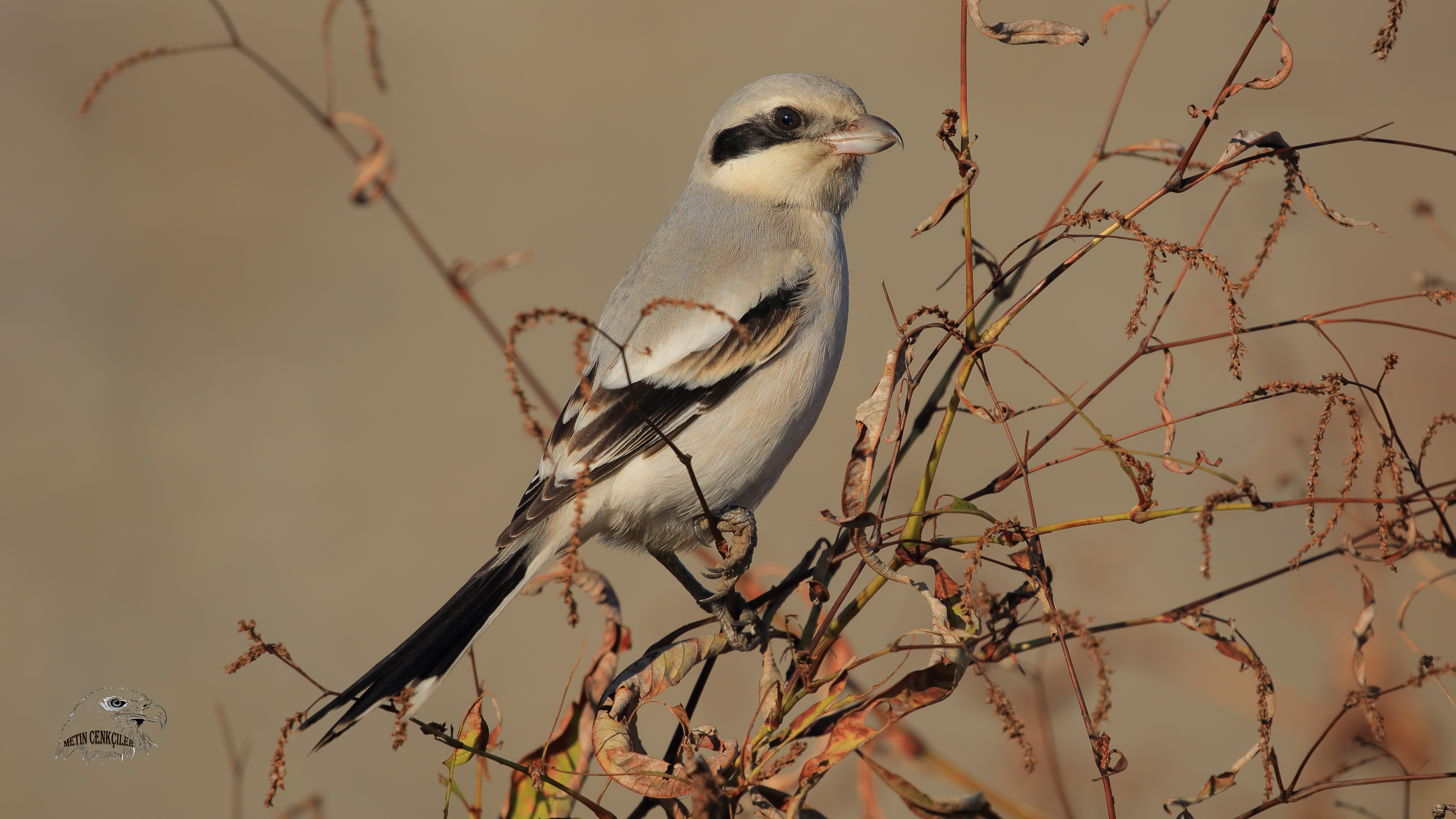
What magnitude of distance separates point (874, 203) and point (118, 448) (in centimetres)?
601

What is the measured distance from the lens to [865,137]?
2766mm

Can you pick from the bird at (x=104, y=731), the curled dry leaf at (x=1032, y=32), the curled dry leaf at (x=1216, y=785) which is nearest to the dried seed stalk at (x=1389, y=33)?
the curled dry leaf at (x=1032, y=32)

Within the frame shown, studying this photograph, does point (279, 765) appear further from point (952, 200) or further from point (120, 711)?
point (952, 200)

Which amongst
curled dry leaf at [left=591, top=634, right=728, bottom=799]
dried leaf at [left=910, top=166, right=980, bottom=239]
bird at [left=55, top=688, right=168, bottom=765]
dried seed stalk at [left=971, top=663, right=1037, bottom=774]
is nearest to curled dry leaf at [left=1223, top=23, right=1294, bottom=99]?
dried leaf at [left=910, top=166, right=980, bottom=239]

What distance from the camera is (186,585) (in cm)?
617

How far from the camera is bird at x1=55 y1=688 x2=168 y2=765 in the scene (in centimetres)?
178

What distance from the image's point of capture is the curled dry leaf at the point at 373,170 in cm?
168

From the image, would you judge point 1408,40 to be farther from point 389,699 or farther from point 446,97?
point 389,699

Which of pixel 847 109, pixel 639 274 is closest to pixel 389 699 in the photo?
pixel 639 274

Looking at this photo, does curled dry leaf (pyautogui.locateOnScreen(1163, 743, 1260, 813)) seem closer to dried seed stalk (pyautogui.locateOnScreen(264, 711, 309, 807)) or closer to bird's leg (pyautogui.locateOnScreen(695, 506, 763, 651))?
bird's leg (pyautogui.locateOnScreen(695, 506, 763, 651))

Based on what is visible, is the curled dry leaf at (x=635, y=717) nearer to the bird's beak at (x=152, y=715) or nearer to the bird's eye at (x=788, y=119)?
the bird's beak at (x=152, y=715)

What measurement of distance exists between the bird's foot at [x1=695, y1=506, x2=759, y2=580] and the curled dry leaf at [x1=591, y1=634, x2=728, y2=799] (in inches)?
8.3

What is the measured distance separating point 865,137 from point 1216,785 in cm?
190

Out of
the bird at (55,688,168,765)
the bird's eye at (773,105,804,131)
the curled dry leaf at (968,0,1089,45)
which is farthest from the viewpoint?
the bird's eye at (773,105,804,131)
